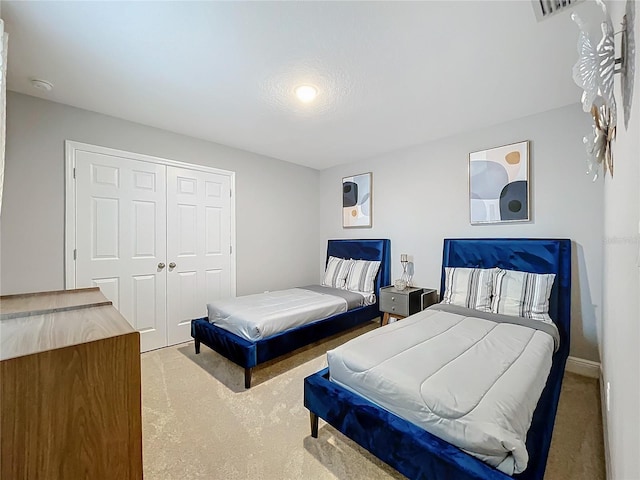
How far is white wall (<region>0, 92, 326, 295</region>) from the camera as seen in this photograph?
2305mm

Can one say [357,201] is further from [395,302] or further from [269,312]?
[269,312]

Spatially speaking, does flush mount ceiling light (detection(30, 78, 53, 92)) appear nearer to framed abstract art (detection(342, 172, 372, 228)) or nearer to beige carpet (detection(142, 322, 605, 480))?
beige carpet (detection(142, 322, 605, 480))

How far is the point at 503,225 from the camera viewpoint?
116 inches

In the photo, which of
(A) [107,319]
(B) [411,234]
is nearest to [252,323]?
(A) [107,319]

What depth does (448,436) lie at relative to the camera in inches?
46.7

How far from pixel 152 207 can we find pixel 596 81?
361 centimetres

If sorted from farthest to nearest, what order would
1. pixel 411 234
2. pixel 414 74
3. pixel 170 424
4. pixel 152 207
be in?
pixel 411 234
pixel 152 207
pixel 414 74
pixel 170 424

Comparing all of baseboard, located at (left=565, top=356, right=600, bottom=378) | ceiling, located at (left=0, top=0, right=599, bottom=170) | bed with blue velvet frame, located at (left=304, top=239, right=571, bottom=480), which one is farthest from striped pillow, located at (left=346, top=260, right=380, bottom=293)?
baseboard, located at (left=565, top=356, right=600, bottom=378)

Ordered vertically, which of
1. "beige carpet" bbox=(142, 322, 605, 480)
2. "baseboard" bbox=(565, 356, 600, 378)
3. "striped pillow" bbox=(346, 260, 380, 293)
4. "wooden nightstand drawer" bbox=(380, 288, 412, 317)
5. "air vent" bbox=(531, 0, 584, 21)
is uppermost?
"air vent" bbox=(531, 0, 584, 21)

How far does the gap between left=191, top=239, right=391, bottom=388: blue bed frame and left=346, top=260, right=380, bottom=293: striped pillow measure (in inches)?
3.7

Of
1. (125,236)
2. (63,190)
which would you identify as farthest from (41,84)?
(125,236)

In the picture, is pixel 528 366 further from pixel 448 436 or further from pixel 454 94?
pixel 454 94

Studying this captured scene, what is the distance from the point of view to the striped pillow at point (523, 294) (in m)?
2.41

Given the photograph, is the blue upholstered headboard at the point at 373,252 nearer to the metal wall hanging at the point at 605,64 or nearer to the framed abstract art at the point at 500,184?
the framed abstract art at the point at 500,184
